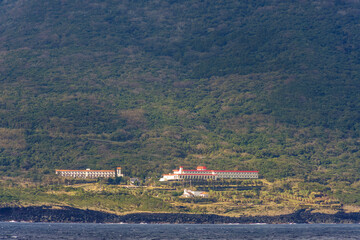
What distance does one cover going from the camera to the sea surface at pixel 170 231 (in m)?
126

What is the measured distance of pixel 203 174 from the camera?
173500mm

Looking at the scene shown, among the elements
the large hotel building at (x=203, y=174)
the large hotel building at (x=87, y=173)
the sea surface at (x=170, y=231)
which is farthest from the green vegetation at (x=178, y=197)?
the large hotel building at (x=87, y=173)

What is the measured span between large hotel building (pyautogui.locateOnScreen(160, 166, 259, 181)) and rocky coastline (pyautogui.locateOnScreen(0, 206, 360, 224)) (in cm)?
1753

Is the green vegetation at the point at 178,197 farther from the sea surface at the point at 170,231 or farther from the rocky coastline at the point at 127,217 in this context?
the sea surface at the point at 170,231

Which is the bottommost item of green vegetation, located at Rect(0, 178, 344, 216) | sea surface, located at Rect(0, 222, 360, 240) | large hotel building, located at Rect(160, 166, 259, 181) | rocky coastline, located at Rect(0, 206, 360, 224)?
sea surface, located at Rect(0, 222, 360, 240)

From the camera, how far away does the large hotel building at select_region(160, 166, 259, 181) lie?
172125 mm

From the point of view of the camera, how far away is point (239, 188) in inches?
6639

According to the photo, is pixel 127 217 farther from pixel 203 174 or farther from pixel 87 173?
pixel 203 174

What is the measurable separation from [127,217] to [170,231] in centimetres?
1849

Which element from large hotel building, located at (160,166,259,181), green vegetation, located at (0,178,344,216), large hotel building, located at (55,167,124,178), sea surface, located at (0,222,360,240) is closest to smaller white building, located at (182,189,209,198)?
green vegetation, located at (0,178,344,216)

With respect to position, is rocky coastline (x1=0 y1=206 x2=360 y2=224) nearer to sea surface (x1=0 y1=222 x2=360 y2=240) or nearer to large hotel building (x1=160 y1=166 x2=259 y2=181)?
sea surface (x1=0 y1=222 x2=360 y2=240)

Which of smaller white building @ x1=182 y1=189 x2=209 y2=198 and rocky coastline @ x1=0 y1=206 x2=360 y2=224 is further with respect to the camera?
smaller white building @ x1=182 y1=189 x2=209 y2=198

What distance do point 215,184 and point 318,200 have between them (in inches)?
972

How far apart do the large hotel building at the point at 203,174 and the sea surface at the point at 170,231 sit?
50.0 feet
